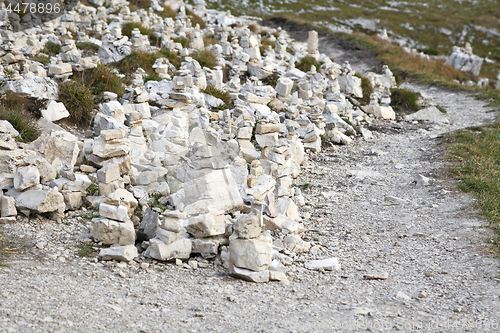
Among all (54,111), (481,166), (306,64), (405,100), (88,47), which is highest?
(88,47)

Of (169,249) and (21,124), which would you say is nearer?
(169,249)

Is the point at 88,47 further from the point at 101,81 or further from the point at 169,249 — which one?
the point at 169,249

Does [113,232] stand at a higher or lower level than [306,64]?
higher

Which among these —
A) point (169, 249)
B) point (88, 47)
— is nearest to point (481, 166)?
point (169, 249)

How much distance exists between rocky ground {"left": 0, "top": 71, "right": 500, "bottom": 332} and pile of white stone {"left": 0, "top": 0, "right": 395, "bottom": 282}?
32cm

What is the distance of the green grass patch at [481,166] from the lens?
25.2 ft

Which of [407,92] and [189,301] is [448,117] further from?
[189,301]

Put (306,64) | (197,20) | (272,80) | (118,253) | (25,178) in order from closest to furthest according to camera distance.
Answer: (118,253) < (25,178) < (272,80) < (306,64) < (197,20)

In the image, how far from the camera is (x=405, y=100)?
16797 mm

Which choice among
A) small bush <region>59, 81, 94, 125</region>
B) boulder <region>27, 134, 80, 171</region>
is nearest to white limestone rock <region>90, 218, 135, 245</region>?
boulder <region>27, 134, 80, 171</region>

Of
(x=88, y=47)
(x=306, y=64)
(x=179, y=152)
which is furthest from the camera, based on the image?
(x=306, y=64)

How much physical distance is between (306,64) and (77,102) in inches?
405

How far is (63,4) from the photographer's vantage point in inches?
698

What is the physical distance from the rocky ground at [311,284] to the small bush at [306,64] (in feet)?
33.4
